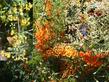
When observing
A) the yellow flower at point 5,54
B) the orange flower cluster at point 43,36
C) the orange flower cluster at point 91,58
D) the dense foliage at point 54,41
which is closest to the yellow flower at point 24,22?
the dense foliage at point 54,41

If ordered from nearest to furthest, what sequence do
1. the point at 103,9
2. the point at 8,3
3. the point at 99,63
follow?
the point at 99,63 → the point at 103,9 → the point at 8,3

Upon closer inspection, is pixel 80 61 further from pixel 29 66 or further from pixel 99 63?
pixel 29 66

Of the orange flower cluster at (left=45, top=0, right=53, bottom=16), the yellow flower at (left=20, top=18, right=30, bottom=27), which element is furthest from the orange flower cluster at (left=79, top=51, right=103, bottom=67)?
the yellow flower at (left=20, top=18, right=30, bottom=27)

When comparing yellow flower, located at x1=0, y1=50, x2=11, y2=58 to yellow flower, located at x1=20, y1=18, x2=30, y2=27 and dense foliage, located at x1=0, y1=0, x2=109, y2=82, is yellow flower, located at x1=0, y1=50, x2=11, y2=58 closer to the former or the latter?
dense foliage, located at x1=0, y1=0, x2=109, y2=82

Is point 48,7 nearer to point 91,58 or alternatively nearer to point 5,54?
point 5,54

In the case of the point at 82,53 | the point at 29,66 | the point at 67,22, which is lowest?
the point at 29,66

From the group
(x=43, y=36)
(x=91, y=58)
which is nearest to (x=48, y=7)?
(x=43, y=36)

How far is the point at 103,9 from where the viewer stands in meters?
4.63

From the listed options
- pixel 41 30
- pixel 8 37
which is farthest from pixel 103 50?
pixel 8 37

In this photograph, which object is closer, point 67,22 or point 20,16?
point 67,22

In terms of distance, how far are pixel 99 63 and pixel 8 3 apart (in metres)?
1.66

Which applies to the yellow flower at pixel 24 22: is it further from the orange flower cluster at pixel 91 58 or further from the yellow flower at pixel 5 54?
the orange flower cluster at pixel 91 58

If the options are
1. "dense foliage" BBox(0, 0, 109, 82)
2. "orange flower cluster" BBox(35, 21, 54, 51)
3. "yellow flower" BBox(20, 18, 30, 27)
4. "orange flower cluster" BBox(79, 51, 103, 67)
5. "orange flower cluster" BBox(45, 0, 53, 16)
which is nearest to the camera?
"orange flower cluster" BBox(79, 51, 103, 67)

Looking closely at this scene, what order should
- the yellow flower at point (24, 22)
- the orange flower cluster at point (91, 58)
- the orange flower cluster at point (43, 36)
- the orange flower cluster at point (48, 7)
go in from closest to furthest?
the orange flower cluster at point (91, 58), the orange flower cluster at point (43, 36), the orange flower cluster at point (48, 7), the yellow flower at point (24, 22)
